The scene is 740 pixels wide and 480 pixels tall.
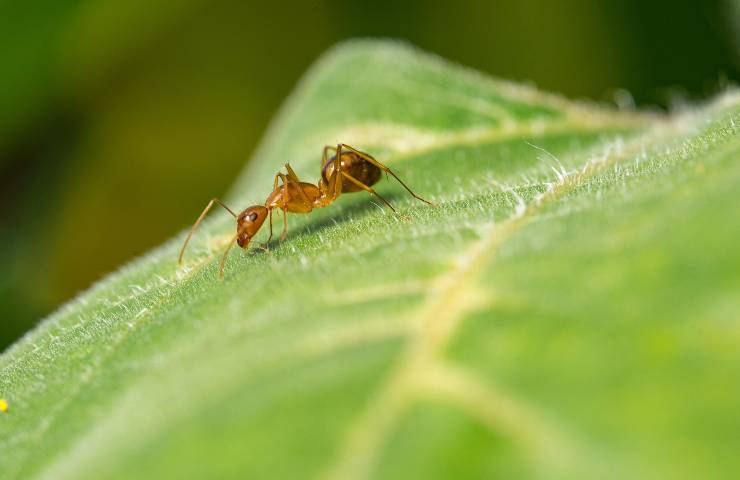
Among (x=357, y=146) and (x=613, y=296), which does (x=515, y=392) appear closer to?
(x=613, y=296)

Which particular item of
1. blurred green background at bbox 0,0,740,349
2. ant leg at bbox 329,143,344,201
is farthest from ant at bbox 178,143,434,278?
blurred green background at bbox 0,0,740,349

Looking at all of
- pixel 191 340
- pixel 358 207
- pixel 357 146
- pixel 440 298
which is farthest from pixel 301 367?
pixel 357 146

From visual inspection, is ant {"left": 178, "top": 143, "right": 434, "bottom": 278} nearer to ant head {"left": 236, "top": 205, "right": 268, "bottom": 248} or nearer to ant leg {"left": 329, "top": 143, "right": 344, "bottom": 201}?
ant leg {"left": 329, "top": 143, "right": 344, "bottom": 201}

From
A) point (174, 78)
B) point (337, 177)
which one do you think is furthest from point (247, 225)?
point (174, 78)

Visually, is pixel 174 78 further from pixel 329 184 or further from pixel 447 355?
pixel 447 355


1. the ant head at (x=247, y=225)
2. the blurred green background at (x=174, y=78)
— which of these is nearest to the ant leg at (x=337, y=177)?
the ant head at (x=247, y=225)

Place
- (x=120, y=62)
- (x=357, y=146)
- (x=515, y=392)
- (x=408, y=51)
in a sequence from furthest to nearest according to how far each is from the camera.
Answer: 1. (x=120, y=62)
2. (x=408, y=51)
3. (x=357, y=146)
4. (x=515, y=392)
